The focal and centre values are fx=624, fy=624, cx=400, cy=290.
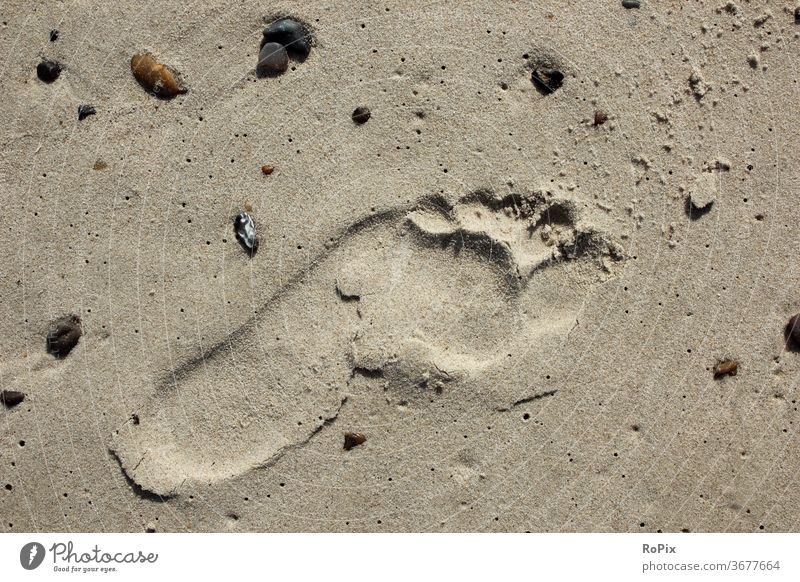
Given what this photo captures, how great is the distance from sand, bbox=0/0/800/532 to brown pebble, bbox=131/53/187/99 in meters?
0.05

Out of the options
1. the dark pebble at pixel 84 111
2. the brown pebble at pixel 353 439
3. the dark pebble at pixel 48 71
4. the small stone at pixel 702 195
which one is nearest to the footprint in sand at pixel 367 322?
the brown pebble at pixel 353 439

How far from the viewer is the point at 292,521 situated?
3.63 metres

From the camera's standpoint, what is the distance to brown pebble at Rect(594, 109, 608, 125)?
3707mm

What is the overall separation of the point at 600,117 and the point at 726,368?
5.46 ft

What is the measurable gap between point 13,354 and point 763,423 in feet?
14.7

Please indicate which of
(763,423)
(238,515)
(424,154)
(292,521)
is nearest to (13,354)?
(238,515)

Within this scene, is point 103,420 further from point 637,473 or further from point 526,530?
point 637,473

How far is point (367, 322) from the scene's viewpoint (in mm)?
3668

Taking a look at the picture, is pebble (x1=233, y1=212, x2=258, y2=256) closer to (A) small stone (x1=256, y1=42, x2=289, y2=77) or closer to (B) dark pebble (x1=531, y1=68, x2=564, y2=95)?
(A) small stone (x1=256, y1=42, x2=289, y2=77)

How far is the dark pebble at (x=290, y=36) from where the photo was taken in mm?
3709

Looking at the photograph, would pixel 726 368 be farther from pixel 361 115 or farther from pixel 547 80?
pixel 361 115
